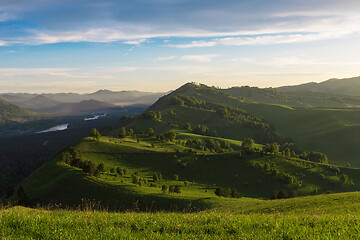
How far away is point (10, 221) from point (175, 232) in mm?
7325

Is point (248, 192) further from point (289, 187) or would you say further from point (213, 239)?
point (213, 239)

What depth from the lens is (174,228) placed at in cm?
966

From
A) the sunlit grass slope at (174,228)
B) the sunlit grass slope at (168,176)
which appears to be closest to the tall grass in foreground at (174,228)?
the sunlit grass slope at (174,228)

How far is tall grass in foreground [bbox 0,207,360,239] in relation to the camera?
8.66 m

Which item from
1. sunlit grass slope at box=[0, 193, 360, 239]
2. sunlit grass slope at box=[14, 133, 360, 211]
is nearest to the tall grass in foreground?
sunlit grass slope at box=[0, 193, 360, 239]

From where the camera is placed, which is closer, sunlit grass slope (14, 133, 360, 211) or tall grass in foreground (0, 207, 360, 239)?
tall grass in foreground (0, 207, 360, 239)

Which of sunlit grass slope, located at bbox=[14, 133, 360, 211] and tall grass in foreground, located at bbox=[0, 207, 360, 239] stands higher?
Result: tall grass in foreground, located at bbox=[0, 207, 360, 239]

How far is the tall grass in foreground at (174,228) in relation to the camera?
8.66 m

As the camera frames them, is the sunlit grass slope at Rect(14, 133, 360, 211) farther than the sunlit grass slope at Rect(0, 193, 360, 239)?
Yes

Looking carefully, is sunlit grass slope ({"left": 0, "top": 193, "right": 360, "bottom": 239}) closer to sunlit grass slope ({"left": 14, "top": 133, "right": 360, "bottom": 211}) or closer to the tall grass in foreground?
the tall grass in foreground

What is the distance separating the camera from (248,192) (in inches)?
3337

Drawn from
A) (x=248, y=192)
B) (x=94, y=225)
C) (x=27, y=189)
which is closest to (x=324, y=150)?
(x=248, y=192)

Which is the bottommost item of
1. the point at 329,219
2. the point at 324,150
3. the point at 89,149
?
the point at 324,150

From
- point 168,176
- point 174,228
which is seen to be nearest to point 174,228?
point 174,228
